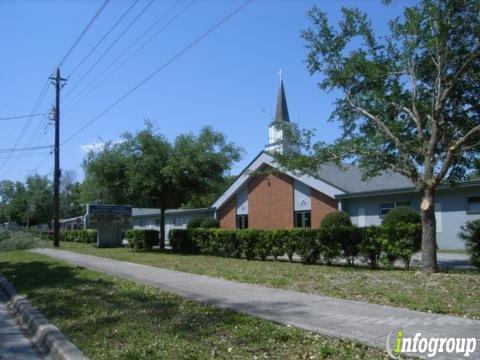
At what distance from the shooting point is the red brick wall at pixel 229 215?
3641cm

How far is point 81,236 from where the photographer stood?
145 feet

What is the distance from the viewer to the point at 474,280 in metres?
11.2

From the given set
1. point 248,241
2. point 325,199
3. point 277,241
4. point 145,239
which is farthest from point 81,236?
point 277,241

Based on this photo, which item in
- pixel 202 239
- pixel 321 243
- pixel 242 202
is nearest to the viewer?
pixel 321 243

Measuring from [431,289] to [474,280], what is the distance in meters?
1.69

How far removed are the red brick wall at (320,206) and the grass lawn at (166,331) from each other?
19.5 metres

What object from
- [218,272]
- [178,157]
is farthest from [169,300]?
[178,157]

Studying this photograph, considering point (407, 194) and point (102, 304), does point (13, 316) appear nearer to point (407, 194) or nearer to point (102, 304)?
point (102, 304)

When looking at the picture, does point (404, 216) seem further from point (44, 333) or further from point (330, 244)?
point (44, 333)

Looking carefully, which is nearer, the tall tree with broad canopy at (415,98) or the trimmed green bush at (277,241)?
the tall tree with broad canopy at (415,98)

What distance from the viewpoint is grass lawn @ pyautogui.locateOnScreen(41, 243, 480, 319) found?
866 cm

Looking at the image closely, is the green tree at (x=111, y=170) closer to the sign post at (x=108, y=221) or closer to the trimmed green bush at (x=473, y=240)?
the sign post at (x=108, y=221)

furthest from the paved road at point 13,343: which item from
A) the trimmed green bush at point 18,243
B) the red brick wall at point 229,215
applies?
the red brick wall at point 229,215

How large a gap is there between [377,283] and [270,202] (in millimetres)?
22121
